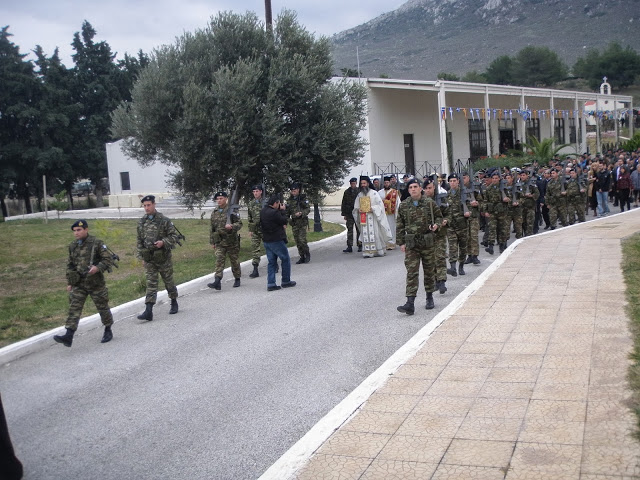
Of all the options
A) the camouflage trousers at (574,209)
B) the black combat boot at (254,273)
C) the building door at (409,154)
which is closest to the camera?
the black combat boot at (254,273)

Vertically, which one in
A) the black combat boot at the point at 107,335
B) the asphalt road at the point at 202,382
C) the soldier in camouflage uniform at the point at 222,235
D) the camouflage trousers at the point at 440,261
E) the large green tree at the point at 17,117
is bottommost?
the asphalt road at the point at 202,382

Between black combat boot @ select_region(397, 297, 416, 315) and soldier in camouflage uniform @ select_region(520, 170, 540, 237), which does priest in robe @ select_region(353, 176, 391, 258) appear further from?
black combat boot @ select_region(397, 297, 416, 315)

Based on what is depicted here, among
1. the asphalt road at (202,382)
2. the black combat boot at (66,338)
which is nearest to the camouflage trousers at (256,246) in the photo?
the asphalt road at (202,382)

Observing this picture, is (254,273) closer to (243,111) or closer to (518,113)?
(243,111)

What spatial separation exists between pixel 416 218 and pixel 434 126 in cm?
2970

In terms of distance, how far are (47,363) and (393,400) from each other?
505 cm

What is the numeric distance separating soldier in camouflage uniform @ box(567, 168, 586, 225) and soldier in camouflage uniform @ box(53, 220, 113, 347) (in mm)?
14703

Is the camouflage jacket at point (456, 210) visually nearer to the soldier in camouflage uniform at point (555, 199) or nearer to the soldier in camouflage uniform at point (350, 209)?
the soldier in camouflage uniform at point (350, 209)

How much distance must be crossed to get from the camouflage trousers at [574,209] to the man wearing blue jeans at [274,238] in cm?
1093

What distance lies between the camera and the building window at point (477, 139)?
41.6 metres

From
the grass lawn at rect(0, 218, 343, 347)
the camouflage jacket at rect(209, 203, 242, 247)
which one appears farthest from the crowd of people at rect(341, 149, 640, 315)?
the grass lawn at rect(0, 218, 343, 347)

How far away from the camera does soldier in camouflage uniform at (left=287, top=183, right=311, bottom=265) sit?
16.1 meters

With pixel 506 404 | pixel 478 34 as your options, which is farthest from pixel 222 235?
pixel 478 34

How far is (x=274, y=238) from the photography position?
13125 millimetres
